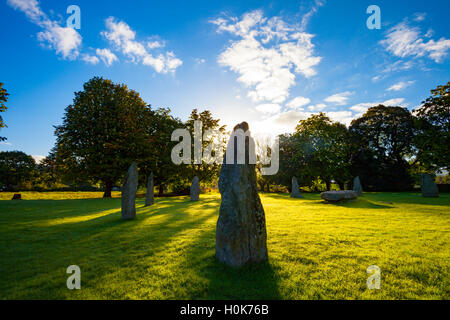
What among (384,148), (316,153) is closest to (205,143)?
(316,153)

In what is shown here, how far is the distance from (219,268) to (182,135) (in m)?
27.8

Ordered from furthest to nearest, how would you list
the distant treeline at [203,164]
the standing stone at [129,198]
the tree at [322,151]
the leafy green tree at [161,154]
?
1. the tree at [322,151]
2. the leafy green tree at [161,154]
3. the distant treeline at [203,164]
4. the standing stone at [129,198]

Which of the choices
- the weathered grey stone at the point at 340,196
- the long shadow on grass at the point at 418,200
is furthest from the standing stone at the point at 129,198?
the long shadow on grass at the point at 418,200

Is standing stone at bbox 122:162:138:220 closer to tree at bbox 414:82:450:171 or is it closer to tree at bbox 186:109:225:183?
tree at bbox 186:109:225:183

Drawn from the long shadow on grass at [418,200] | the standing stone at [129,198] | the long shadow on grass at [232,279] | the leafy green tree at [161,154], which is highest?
the leafy green tree at [161,154]

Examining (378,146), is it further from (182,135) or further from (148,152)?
(148,152)

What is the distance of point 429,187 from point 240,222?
27.0 metres

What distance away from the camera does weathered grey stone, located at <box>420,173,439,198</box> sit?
2002 cm

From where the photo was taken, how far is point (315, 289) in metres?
3.37

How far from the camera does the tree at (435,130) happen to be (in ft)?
57.4

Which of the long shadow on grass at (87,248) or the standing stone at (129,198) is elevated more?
the standing stone at (129,198)

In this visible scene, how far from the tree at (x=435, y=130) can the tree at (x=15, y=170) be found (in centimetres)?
6887

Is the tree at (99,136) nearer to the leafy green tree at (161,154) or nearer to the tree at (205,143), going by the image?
the leafy green tree at (161,154)
